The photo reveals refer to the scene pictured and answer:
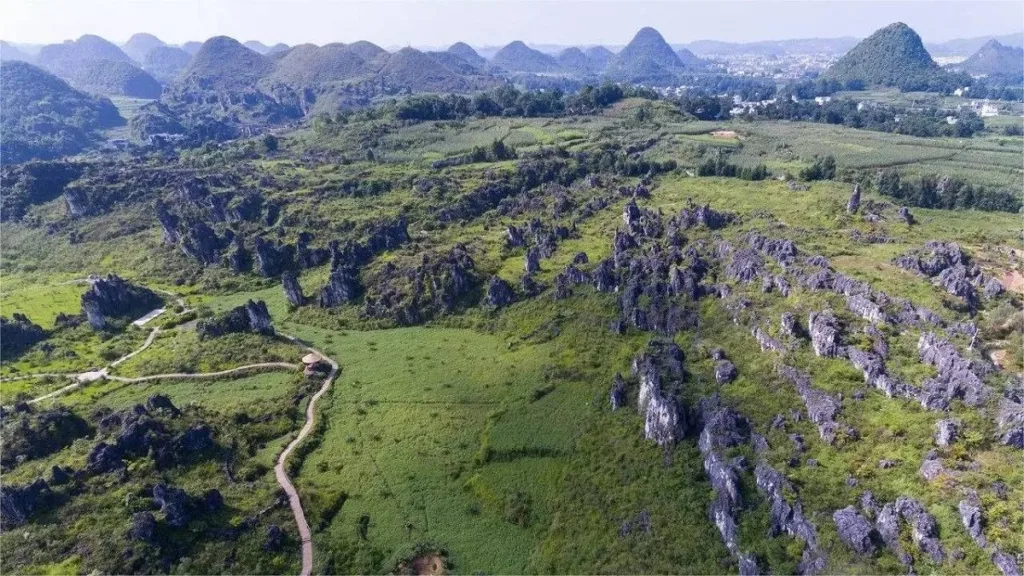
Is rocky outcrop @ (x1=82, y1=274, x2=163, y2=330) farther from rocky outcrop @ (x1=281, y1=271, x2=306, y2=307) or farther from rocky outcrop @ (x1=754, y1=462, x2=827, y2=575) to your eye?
rocky outcrop @ (x1=754, y1=462, x2=827, y2=575)

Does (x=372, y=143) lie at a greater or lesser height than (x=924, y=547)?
greater

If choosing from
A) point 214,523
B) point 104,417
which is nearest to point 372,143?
point 104,417

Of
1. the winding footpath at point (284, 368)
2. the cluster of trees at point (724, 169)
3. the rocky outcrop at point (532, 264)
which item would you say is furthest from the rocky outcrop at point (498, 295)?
the cluster of trees at point (724, 169)

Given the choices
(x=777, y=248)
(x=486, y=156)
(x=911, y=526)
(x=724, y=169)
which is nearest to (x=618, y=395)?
(x=911, y=526)

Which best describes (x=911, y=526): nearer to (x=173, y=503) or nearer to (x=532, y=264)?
(x=173, y=503)

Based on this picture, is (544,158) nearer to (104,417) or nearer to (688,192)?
(688,192)

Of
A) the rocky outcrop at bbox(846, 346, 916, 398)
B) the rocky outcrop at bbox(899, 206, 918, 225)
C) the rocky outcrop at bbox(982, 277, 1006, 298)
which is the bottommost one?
the rocky outcrop at bbox(846, 346, 916, 398)

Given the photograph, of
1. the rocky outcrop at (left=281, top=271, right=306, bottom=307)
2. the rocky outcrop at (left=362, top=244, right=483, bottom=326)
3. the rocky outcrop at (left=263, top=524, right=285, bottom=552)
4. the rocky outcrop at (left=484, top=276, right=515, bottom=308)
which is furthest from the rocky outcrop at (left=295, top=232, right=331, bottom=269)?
the rocky outcrop at (left=263, top=524, right=285, bottom=552)
